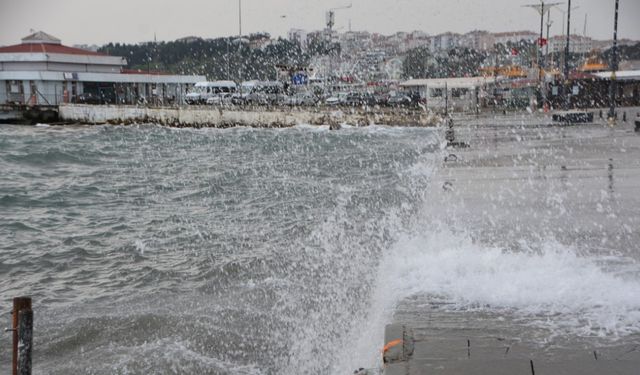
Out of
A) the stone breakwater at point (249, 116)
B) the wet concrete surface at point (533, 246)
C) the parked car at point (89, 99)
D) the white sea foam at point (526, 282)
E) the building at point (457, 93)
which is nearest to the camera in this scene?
the wet concrete surface at point (533, 246)

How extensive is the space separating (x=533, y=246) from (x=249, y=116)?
4767cm

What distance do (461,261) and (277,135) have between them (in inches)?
1546

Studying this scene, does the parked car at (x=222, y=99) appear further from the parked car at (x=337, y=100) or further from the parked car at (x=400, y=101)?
the parked car at (x=400, y=101)

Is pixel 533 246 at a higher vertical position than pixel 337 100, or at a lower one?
lower

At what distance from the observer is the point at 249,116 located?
55125mm

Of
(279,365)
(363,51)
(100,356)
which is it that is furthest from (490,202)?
(363,51)

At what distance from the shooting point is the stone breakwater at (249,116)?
5394 centimetres

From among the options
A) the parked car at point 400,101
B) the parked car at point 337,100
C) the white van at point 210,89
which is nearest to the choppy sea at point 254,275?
the parked car at point 400,101

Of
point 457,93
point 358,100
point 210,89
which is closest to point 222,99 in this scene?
point 210,89

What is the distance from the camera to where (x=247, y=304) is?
8.56 meters

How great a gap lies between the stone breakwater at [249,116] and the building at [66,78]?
9.36 metres

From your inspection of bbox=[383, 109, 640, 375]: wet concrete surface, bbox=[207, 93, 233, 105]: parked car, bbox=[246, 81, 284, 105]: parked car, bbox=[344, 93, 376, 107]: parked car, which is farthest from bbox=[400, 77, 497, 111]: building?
bbox=[383, 109, 640, 375]: wet concrete surface

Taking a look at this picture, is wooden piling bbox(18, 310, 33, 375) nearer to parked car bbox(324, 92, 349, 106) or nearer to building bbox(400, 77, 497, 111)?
building bbox(400, 77, 497, 111)

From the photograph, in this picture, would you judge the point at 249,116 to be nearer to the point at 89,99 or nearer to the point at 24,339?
the point at 89,99
